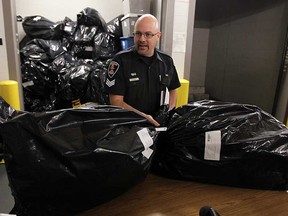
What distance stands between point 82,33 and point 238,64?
3041 mm

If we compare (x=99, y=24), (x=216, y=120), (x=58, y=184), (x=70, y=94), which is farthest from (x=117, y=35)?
(x=58, y=184)

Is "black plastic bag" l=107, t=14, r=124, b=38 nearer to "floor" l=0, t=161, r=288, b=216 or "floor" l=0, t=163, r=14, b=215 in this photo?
"floor" l=0, t=163, r=14, b=215

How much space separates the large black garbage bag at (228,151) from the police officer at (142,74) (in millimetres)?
822

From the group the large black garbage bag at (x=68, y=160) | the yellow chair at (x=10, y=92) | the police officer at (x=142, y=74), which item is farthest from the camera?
the yellow chair at (x=10, y=92)

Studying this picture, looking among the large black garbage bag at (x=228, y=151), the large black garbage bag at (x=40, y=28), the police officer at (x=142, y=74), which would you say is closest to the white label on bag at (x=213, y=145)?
the large black garbage bag at (x=228, y=151)

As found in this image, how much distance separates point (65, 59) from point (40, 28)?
743 millimetres

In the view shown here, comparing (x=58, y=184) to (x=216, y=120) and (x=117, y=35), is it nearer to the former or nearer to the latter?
(x=216, y=120)

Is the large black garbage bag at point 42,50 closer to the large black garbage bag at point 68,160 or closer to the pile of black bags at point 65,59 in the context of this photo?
the pile of black bags at point 65,59

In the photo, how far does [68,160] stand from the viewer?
2.21 ft

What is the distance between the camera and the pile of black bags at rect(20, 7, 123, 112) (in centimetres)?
322

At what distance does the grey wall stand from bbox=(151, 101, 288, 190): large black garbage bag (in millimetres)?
3143

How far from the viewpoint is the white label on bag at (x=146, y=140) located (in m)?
0.81

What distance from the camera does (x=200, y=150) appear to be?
926mm

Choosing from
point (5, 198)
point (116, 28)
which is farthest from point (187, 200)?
point (116, 28)
